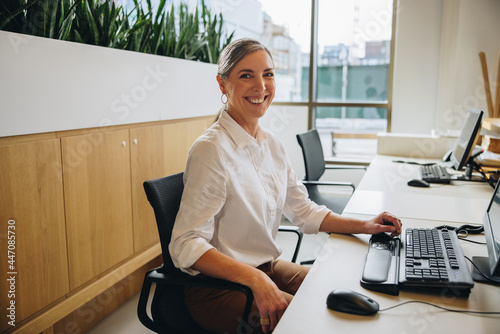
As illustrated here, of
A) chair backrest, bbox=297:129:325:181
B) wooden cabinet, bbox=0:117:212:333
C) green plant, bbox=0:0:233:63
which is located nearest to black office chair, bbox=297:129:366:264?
chair backrest, bbox=297:129:325:181

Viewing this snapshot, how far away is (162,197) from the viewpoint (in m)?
1.29

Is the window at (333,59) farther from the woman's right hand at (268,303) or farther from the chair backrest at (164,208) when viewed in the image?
the woman's right hand at (268,303)

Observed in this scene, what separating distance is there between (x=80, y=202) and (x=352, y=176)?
2879 mm

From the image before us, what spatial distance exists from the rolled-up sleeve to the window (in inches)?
123

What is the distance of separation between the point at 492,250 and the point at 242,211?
71 cm

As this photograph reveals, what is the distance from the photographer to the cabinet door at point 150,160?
2.41 meters

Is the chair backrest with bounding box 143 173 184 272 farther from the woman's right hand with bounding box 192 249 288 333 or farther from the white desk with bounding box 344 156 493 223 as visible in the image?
the white desk with bounding box 344 156 493 223

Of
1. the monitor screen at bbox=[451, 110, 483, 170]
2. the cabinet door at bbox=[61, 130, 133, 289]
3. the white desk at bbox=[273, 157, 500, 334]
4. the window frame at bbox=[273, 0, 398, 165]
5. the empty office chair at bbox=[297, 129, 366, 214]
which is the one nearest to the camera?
the white desk at bbox=[273, 157, 500, 334]

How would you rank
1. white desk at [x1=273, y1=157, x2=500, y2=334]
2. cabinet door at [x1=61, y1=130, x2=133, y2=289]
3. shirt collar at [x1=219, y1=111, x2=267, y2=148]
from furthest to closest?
cabinet door at [x1=61, y1=130, x2=133, y2=289]
shirt collar at [x1=219, y1=111, x2=267, y2=148]
white desk at [x1=273, y1=157, x2=500, y2=334]

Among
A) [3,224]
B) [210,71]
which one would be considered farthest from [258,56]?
[210,71]

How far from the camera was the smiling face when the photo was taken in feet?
4.68

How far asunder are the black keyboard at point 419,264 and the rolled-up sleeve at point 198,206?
0.46 m

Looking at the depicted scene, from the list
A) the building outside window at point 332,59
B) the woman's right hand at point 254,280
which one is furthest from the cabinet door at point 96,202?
the building outside window at point 332,59

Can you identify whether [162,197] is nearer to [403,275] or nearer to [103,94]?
[403,275]
